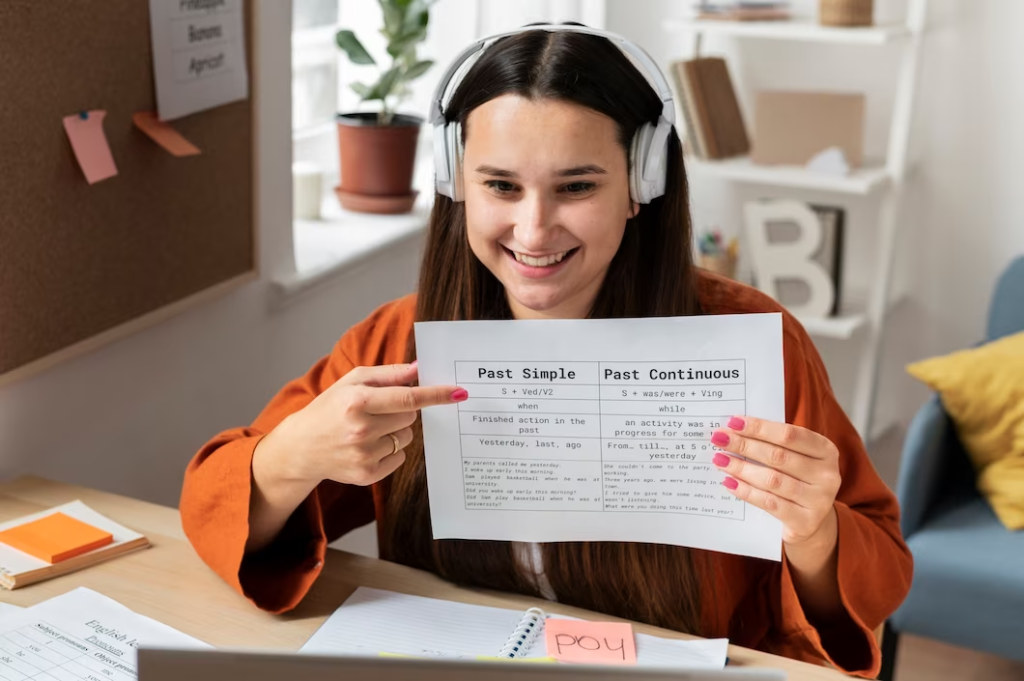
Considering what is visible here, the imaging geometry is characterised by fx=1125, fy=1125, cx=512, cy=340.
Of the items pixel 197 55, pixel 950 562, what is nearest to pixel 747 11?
pixel 950 562

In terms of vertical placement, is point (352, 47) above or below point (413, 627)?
above

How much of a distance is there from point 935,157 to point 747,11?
60cm

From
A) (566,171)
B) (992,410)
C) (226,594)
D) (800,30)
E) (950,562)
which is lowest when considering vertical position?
(950,562)

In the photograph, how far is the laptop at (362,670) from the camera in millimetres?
540

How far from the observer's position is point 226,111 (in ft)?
5.69

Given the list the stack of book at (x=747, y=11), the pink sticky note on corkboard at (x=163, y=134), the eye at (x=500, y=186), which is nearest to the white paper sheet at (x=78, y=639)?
the eye at (x=500, y=186)

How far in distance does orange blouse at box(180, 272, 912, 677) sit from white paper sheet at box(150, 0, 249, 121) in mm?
519

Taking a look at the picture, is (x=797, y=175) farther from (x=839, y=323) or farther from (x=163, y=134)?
(x=163, y=134)

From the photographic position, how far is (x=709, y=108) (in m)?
2.79

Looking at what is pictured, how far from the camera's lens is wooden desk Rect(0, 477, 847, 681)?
1.12m

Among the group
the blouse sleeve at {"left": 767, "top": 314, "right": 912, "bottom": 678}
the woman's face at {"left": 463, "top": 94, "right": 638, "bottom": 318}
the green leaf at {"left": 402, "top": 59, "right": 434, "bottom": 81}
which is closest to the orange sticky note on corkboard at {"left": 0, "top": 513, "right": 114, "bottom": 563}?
the woman's face at {"left": 463, "top": 94, "right": 638, "bottom": 318}

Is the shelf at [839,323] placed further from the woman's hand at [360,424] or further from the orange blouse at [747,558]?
the woman's hand at [360,424]

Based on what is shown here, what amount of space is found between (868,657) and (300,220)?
150 centimetres

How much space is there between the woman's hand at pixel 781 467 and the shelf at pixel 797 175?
163 cm
